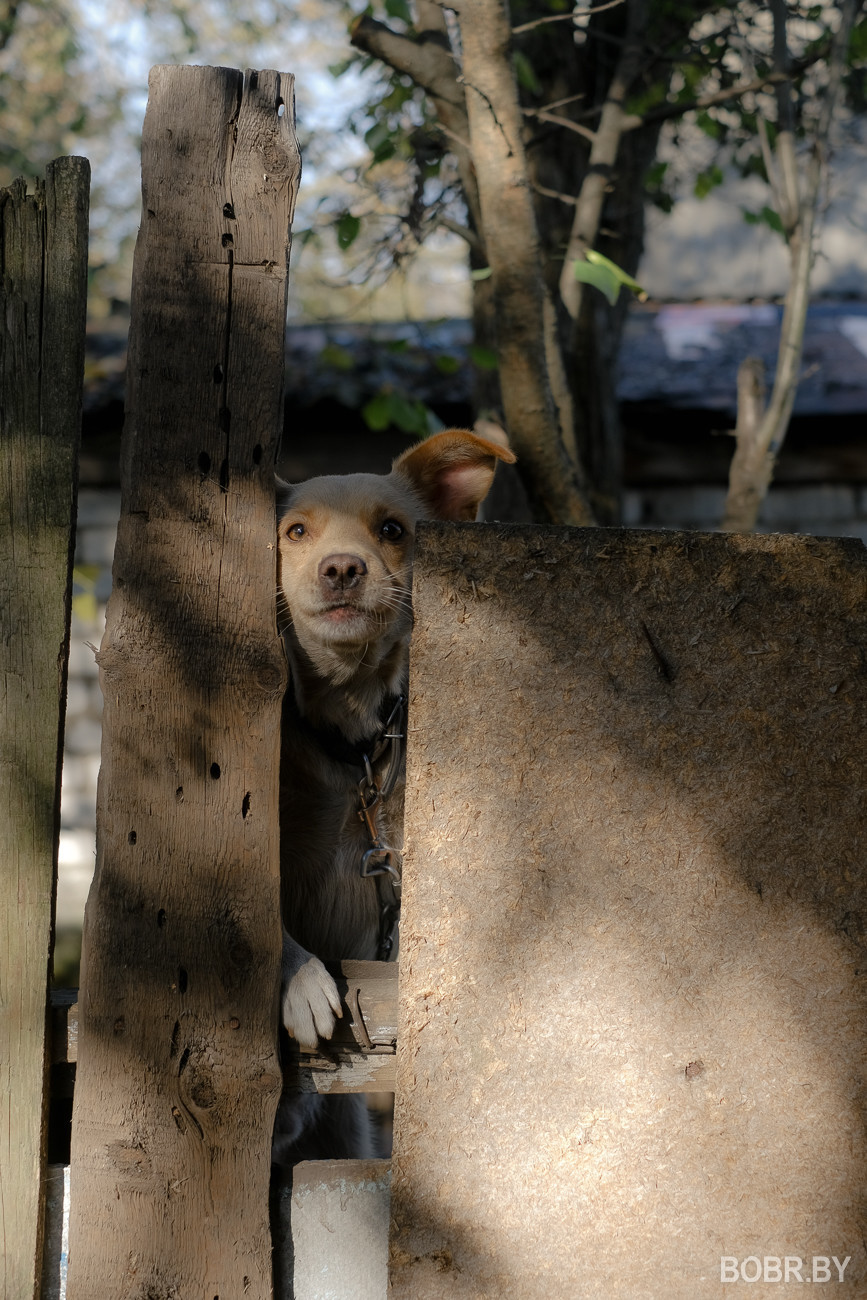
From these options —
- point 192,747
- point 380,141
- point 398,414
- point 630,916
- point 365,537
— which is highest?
point 380,141

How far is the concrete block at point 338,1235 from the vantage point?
2152 millimetres

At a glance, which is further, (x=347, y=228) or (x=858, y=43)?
(x=858, y=43)

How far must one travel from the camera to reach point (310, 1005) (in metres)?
2.16

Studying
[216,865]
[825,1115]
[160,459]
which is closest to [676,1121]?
[825,1115]

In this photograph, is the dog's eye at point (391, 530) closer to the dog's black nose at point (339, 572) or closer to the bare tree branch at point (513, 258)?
the dog's black nose at point (339, 572)

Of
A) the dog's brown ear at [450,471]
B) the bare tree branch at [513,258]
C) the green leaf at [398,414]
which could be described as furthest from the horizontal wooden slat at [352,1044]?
the green leaf at [398,414]

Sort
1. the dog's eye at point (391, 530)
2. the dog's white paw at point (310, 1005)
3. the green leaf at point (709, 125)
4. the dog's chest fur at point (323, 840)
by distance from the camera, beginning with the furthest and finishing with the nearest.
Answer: the green leaf at point (709, 125) < the dog's eye at point (391, 530) < the dog's chest fur at point (323, 840) < the dog's white paw at point (310, 1005)

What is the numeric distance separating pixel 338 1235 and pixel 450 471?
186 cm

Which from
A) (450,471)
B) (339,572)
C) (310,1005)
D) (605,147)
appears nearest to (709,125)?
(605,147)

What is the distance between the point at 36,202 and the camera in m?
2.17

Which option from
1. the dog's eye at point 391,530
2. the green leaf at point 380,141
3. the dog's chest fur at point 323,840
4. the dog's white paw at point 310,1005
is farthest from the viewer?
the green leaf at point 380,141

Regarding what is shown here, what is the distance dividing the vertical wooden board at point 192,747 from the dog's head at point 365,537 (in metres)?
0.50

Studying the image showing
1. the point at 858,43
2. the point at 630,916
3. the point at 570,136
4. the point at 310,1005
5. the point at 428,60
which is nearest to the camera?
the point at 630,916

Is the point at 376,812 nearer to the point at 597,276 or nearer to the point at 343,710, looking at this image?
the point at 343,710
